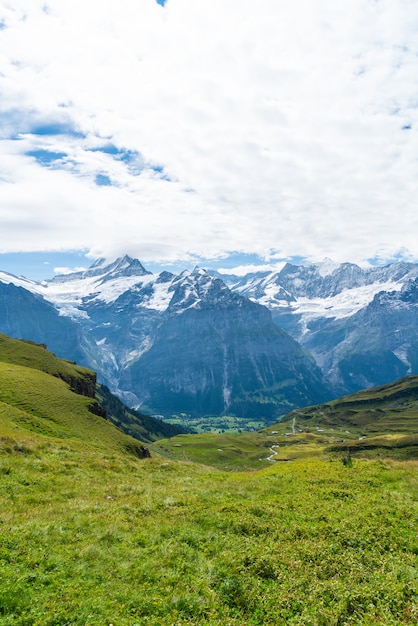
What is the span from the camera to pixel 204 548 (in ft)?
Result: 66.7

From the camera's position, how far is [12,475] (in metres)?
29.2

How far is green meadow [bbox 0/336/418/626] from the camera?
1493cm

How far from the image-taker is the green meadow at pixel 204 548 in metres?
14.9

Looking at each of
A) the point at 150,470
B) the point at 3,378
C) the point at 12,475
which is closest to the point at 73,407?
the point at 3,378

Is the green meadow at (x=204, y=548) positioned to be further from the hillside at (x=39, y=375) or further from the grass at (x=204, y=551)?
the hillside at (x=39, y=375)

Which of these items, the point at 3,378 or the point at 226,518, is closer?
the point at 226,518

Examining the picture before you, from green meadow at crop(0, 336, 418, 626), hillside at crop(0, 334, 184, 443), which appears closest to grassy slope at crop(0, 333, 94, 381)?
hillside at crop(0, 334, 184, 443)

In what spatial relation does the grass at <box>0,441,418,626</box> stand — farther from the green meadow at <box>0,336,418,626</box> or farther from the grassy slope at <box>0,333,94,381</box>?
the grassy slope at <box>0,333,94,381</box>

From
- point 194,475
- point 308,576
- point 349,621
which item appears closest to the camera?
point 349,621

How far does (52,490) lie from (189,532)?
12.6 meters

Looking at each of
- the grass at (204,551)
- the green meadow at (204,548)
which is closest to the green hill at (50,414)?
the green meadow at (204,548)

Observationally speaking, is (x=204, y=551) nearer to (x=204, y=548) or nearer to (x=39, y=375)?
(x=204, y=548)

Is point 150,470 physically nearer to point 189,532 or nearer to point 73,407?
point 189,532

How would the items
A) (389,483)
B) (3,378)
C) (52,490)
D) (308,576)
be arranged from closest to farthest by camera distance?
1. (308,576)
2. (52,490)
3. (389,483)
4. (3,378)
